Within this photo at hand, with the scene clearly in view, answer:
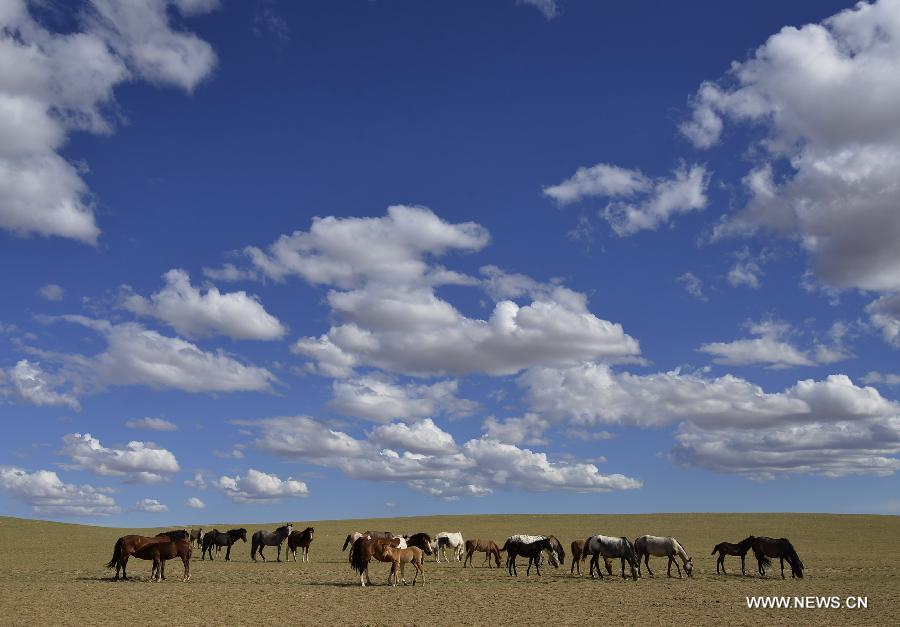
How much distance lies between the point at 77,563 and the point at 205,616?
21739mm

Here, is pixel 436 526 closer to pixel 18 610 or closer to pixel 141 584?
pixel 141 584

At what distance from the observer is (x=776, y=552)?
3070 cm

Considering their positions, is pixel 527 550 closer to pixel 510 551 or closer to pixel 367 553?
pixel 510 551

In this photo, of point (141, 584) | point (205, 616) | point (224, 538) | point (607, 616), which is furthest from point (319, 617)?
point (224, 538)

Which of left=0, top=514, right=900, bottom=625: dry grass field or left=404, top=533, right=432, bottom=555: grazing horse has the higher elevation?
left=404, top=533, right=432, bottom=555: grazing horse

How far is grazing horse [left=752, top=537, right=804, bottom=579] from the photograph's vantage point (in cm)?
3055

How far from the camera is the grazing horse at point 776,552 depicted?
100ft

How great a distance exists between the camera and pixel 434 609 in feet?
69.8

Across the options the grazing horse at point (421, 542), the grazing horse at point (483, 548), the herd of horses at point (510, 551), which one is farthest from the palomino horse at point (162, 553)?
the grazing horse at point (483, 548)

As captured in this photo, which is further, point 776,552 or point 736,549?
point 736,549

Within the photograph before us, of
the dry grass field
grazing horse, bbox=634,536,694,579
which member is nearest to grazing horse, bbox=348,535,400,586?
the dry grass field

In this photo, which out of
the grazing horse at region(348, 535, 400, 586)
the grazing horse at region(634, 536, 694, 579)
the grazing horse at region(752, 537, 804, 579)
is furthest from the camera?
the grazing horse at region(752, 537, 804, 579)

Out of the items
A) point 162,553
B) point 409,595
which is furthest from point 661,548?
point 162,553

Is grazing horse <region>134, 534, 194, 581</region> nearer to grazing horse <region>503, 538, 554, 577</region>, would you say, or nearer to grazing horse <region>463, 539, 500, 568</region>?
grazing horse <region>503, 538, 554, 577</region>
